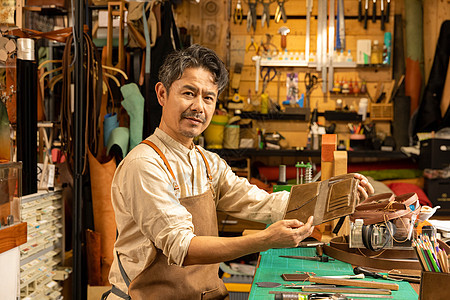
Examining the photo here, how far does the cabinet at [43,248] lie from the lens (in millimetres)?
3316

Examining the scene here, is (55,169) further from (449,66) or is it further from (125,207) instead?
(449,66)

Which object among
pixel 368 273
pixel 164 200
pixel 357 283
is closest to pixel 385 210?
pixel 368 273

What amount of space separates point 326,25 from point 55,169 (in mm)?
3562

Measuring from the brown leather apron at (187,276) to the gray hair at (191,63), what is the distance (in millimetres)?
288

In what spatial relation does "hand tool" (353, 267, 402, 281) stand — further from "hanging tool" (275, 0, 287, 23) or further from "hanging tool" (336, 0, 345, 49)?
"hanging tool" (275, 0, 287, 23)

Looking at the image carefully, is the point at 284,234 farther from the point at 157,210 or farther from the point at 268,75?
the point at 268,75

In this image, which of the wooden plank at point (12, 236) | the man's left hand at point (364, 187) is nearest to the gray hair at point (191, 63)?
the man's left hand at point (364, 187)

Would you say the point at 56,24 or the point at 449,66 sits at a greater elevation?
the point at 56,24

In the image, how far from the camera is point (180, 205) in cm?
170

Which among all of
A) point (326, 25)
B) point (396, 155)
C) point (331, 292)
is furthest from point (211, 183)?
point (326, 25)

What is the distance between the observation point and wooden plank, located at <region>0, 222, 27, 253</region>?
2.47 m

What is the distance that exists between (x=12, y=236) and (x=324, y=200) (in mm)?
1722

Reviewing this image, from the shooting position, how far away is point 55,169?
13.1 feet

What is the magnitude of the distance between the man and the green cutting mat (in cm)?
21
